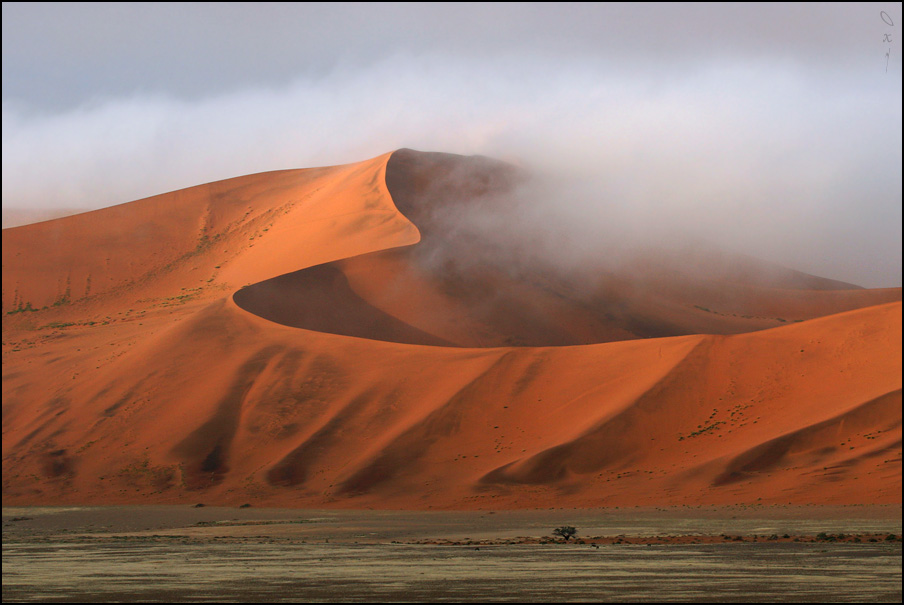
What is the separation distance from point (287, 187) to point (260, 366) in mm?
39162

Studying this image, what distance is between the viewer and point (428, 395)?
123 feet

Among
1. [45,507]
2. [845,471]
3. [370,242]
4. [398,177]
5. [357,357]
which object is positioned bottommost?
[45,507]

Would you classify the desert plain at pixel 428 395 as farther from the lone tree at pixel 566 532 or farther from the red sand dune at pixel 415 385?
the lone tree at pixel 566 532

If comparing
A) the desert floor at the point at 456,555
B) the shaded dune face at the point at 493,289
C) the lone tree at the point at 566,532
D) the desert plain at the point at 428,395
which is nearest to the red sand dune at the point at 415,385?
the desert plain at the point at 428,395

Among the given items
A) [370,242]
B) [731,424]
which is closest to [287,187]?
[370,242]

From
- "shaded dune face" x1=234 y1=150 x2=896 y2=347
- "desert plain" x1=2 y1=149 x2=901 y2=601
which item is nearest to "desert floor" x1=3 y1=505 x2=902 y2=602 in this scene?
"desert plain" x1=2 y1=149 x2=901 y2=601

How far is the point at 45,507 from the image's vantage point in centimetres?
3228

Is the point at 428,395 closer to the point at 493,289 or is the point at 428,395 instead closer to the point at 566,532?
the point at 566,532

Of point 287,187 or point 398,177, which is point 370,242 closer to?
point 398,177

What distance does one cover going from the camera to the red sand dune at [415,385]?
99.8 feet

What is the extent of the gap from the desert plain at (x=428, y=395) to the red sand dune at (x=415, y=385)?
0.38 feet

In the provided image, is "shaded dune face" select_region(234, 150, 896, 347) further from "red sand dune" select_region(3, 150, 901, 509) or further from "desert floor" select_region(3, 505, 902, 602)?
"desert floor" select_region(3, 505, 902, 602)

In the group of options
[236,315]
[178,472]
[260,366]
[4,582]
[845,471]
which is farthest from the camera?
[236,315]

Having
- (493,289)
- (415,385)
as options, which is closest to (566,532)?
(415,385)
